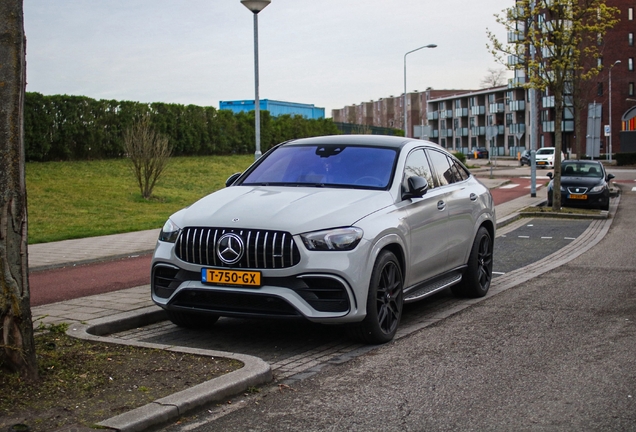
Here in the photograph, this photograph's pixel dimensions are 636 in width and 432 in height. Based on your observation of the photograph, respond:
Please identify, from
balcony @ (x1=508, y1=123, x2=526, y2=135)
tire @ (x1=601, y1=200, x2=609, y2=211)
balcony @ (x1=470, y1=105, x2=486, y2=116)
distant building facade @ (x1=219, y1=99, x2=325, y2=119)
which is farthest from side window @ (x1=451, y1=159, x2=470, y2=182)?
balcony @ (x1=470, y1=105, x2=486, y2=116)

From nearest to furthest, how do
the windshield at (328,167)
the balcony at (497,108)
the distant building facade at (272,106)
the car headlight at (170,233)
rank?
the car headlight at (170,233)
the windshield at (328,167)
the distant building facade at (272,106)
the balcony at (497,108)

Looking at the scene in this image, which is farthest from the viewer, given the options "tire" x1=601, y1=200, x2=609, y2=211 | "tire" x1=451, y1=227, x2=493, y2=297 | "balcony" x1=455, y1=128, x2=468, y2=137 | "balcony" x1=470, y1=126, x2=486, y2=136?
"balcony" x1=455, y1=128, x2=468, y2=137

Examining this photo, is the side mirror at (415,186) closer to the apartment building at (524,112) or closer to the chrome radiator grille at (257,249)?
the chrome radiator grille at (257,249)

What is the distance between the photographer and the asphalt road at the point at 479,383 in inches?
181

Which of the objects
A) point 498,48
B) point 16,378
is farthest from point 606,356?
point 498,48

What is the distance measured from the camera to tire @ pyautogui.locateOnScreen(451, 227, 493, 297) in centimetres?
888

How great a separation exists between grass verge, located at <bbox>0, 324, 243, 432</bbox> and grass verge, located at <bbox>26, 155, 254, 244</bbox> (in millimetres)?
10946

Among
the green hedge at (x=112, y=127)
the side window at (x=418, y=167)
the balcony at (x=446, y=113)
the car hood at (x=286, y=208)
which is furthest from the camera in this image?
the balcony at (x=446, y=113)

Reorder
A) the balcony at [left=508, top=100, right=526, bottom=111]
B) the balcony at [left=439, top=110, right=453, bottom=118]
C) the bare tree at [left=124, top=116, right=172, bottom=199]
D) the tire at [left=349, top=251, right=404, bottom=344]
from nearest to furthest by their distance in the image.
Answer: the tire at [left=349, top=251, right=404, bottom=344]
the bare tree at [left=124, top=116, right=172, bottom=199]
the balcony at [left=508, top=100, right=526, bottom=111]
the balcony at [left=439, top=110, right=453, bottom=118]

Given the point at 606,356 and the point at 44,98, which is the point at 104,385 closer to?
the point at 606,356

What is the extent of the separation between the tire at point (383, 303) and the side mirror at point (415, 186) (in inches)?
30.7

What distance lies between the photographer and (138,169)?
26.3 m

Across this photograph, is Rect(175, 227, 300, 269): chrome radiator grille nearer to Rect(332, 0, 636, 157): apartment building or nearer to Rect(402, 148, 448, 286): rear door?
Rect(402, 148, 448, 286): rear door

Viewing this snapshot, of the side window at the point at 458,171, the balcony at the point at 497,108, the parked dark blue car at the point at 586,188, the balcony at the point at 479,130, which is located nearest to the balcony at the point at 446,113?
the balcony at the point at 479,130
